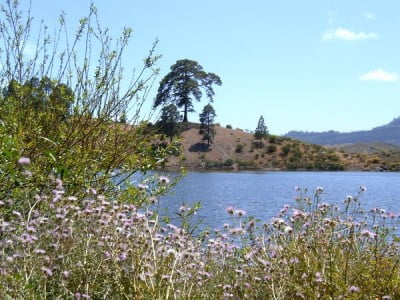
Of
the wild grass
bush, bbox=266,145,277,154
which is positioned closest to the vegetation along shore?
the wild grass

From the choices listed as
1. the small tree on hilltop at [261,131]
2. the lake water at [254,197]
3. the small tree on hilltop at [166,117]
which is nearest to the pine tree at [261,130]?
the small tree on hilltop at [261,131]

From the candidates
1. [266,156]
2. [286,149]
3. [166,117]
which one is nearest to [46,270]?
[166,117]

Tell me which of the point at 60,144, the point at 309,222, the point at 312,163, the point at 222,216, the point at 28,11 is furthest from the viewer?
the point at 312,163

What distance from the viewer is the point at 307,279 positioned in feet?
14.0

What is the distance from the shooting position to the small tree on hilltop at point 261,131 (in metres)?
95.1

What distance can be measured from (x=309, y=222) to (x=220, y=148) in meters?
86.5

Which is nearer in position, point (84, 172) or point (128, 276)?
point (128, 276)

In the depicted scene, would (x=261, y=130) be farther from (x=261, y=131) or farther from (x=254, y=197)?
(x=254, y=197)

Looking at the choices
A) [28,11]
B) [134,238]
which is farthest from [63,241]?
[28,11]

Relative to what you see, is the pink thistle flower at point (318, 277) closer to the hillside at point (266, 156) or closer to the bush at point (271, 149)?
the hillside at point (266, 156)

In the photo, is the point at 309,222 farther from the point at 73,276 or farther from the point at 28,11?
the point at 28,11

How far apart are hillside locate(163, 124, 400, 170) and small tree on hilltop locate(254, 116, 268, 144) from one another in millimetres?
1021

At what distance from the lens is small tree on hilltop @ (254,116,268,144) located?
312 ft

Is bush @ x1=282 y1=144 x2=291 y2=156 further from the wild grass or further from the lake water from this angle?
the wild grass
